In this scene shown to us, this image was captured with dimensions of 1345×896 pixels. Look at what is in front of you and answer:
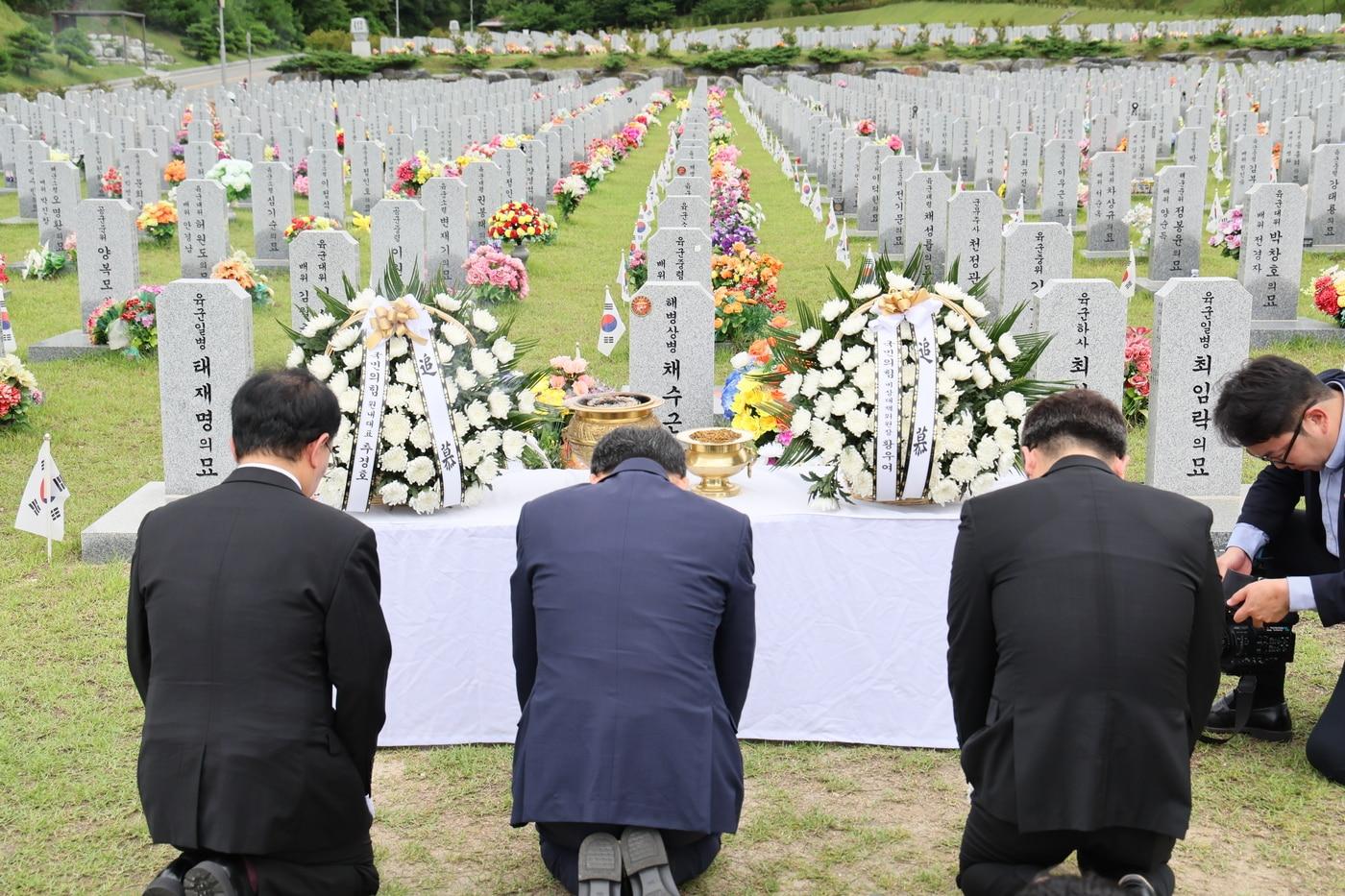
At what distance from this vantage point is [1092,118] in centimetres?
2408

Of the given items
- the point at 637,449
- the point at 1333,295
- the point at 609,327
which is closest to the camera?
the point at 637,449

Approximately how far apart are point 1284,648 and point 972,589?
1789 mm

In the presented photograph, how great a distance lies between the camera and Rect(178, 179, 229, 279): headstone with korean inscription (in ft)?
35.7

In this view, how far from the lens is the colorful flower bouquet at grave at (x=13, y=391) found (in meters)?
7.93

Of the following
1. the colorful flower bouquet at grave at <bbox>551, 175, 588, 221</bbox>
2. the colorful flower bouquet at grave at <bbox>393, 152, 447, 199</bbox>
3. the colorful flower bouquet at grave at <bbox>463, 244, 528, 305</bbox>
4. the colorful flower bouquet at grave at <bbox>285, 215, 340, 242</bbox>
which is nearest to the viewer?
the colorful flower bouquet at grave at <bbox>463, 244, 528, 305</bbox>

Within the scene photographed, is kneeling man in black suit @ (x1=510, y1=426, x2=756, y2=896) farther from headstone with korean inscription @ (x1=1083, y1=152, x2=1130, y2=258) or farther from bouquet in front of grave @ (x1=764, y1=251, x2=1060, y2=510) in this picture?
headstone with korean inscription @ (x1=1083, y1=152, x2=1130, y2=258)

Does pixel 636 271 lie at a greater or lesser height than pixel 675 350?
lesser

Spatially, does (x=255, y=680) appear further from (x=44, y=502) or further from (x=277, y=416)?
(x=44, y=502)

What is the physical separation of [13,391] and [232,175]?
948cm

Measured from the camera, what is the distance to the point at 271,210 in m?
13.2

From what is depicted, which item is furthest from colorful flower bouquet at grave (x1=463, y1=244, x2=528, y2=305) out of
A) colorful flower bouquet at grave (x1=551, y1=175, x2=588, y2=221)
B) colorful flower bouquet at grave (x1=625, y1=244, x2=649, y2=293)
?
colorful flower bouquet at grave (x1=551, y1=175, x2=588, y2=221)

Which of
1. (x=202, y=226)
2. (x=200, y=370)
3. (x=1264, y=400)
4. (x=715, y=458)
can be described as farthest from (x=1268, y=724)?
(x=202, y=226)

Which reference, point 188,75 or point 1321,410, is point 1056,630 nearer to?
point 1321,410

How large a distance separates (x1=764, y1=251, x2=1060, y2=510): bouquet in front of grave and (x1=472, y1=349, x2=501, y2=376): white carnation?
100 cm
